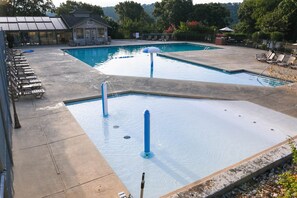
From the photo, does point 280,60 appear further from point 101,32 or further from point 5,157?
point 101,32

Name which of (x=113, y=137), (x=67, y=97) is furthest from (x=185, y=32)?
(x=113, y=137)

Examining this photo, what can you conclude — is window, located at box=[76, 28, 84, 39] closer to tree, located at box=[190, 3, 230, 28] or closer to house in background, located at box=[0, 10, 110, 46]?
house in background, located at box=[0, 10, 110, 46]

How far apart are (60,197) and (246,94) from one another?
9.77 metres

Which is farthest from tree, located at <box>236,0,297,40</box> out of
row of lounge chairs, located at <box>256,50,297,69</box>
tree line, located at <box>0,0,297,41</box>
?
row of lounge chairs, located at <box>256,50,297,69</box>

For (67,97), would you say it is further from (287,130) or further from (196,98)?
(287,130)

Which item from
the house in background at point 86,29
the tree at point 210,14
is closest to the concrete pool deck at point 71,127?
the house in background at point 86,29

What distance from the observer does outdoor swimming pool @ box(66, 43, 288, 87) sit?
15.4 meters

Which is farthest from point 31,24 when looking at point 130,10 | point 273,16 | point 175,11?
point 130,10

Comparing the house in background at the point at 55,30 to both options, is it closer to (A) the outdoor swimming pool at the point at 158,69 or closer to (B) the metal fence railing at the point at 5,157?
(A) the outdoor swimming pool at the point at 158,69

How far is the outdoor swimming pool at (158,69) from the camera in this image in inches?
607

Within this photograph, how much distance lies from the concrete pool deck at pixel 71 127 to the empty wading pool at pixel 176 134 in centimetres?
65

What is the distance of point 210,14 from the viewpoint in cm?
5003

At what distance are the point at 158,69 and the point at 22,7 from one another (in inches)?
1515

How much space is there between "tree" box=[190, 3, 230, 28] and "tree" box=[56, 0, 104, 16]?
19.3 meters
